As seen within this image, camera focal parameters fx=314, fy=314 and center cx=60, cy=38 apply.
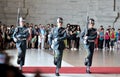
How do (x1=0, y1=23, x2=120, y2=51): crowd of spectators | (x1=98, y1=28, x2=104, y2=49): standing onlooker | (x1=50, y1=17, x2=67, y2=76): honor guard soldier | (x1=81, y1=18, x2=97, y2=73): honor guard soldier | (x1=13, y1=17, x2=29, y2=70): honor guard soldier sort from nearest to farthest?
1. (x1=50, y1=17, x2=67, y2=76): honor guard soldier
2. (x1=13, y1=17, x2=29, y2=70): honor guard soldier
3. (x1=81, y1=18, x2=97, y2=73): honor guard soldier
4. (x1=0, y1=23, x2=120, y2=51): crowd of spectators
5. (x1=98, y1=28, x2=104, y2=49): standing onlooker

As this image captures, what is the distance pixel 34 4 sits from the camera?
24656 mm

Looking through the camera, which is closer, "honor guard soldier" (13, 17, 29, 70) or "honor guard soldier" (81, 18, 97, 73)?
"honor guard soldier" (13, 17, 29, 70)

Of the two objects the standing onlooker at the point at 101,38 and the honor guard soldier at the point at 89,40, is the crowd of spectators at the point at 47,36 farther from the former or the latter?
the honor guard soldier at the point at 89,40

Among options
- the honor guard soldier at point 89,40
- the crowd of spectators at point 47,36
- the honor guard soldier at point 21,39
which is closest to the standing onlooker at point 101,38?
the crowd of spectators at point 47,36

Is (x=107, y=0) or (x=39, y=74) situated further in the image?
(x=107, y=0)

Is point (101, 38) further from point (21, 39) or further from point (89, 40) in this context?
point (21, 39)

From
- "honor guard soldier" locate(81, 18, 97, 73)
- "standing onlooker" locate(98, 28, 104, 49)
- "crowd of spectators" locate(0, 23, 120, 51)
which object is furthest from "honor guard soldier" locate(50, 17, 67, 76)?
"standing onlooker" locate(98, 28, 104, 49)

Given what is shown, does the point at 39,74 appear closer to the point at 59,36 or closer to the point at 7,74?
the point at 7,74

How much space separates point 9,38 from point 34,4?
630cm

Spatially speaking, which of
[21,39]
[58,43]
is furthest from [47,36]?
[58,43]

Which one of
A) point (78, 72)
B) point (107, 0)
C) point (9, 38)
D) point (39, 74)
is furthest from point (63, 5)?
point (39, 74)

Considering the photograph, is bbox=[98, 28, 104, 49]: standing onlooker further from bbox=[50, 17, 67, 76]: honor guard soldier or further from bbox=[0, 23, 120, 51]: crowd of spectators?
bbox=[50, 17, 67, 76]: honor guard soldier

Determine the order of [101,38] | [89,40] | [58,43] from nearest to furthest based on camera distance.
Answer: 1. [58,43]
2. [89,40]
3. [101,38]

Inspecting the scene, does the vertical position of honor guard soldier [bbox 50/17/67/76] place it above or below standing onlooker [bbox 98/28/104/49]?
above
